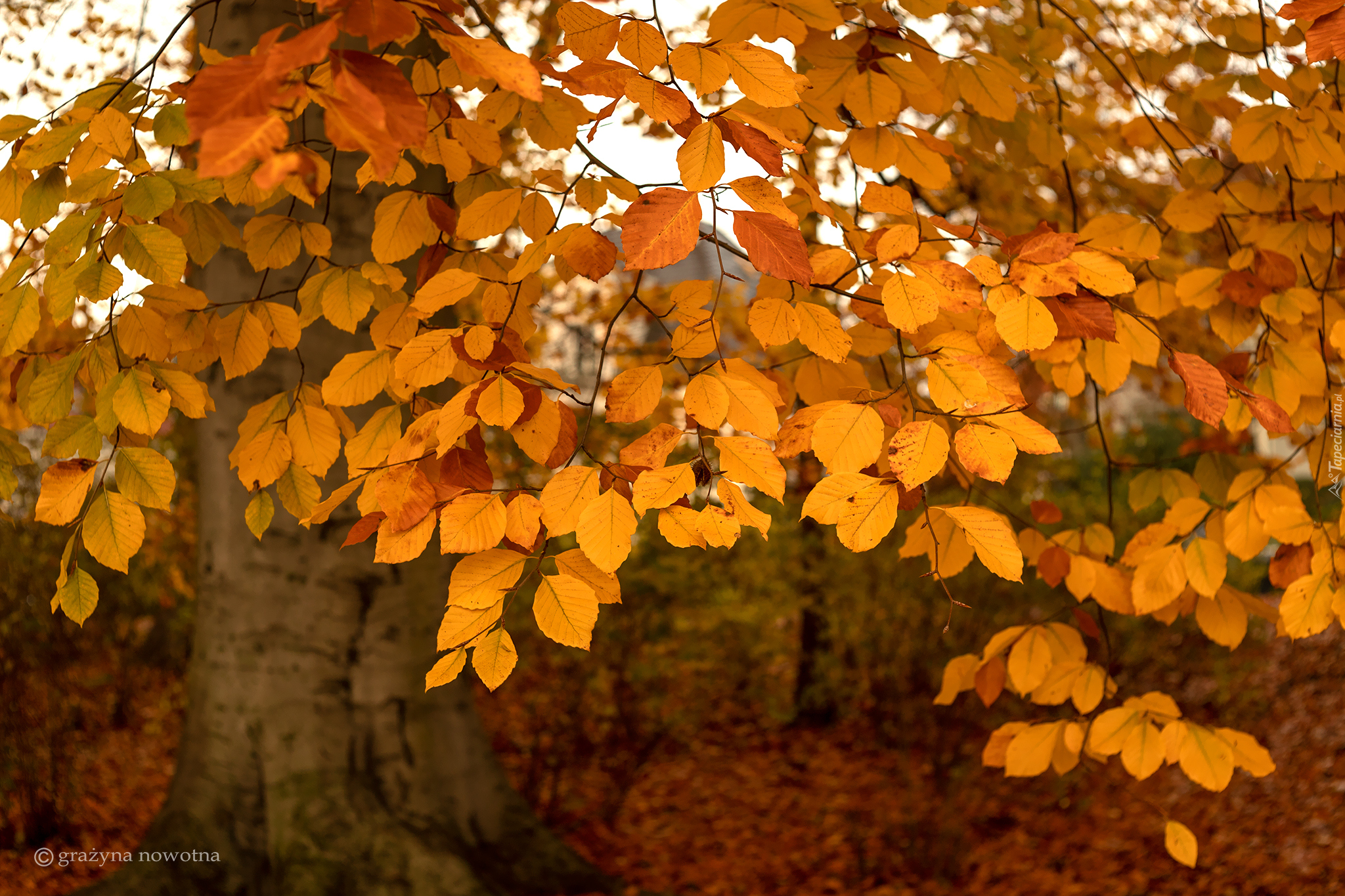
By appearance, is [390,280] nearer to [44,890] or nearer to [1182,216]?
[1182,216]

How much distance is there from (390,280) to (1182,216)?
1.84 m

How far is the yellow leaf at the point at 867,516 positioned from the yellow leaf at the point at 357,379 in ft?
2.73

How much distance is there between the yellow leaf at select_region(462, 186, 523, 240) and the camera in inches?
62.2

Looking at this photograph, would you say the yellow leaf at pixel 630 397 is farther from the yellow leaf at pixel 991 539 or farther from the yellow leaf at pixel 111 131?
the yellow leaf at pixel 111 131

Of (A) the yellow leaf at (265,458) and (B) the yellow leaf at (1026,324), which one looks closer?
(B) the yellow leaf at (1026,324)

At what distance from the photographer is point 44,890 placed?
4.05 meters

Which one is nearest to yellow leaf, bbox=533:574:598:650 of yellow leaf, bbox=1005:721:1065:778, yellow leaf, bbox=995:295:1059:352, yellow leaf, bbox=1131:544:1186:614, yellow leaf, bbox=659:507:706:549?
yellow leaf, bbox=659:507:706:549

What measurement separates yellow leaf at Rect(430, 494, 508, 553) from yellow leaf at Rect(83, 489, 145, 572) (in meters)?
0.54

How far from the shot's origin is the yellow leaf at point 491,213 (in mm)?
1580

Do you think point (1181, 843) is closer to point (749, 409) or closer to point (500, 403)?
point (749, 409)

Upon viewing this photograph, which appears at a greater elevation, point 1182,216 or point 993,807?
point 1182,216

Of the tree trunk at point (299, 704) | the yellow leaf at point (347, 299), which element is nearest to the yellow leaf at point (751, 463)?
the yellow leaf at point (347, 299)

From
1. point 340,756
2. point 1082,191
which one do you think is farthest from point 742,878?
point 1082,191

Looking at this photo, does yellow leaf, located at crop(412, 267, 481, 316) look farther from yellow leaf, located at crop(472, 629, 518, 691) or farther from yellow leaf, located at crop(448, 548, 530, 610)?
yellow leaf, located at crop(472, 629, 518, 691)
